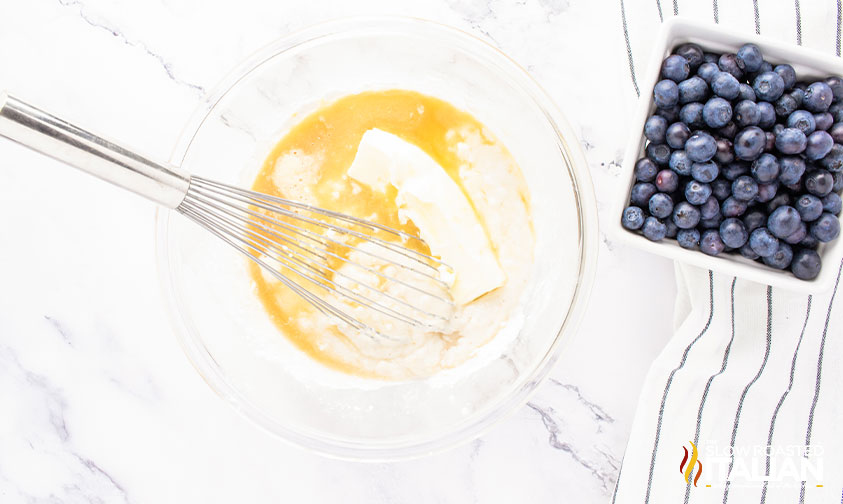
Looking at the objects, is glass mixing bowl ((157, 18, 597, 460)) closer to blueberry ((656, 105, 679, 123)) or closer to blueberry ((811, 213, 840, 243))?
blueberry ((656, 105, 679, 123))

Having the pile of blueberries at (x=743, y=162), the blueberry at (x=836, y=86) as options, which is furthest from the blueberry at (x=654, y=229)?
the blueberry at (x=836, y=86)

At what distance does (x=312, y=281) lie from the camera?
3.96ft

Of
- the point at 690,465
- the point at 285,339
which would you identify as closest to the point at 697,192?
the point at 690,465

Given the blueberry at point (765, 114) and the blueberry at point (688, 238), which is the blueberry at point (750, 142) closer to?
the blueberry at point (765, 114)

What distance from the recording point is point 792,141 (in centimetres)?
94

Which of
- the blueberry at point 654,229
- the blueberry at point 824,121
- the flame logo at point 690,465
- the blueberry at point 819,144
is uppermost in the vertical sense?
the blueberry at point 824,121

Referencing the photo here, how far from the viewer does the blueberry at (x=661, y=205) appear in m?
0.99

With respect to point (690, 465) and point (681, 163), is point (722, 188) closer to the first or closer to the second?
point (681, 163)

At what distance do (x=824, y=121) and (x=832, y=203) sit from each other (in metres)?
0.12

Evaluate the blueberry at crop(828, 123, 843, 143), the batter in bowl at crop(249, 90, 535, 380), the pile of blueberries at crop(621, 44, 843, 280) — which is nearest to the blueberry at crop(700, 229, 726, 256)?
the pile of blueberries at crop(621, 44, 843, 280)

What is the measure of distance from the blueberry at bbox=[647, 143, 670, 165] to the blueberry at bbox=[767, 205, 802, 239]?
17 centimetres

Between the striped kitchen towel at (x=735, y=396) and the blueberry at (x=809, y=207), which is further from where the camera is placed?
the striped kitchen towel at (x=735, y=396)

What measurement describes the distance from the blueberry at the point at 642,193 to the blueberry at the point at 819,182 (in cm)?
21

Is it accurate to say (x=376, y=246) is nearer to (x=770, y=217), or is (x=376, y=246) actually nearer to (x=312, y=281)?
(x=312, y=281)
